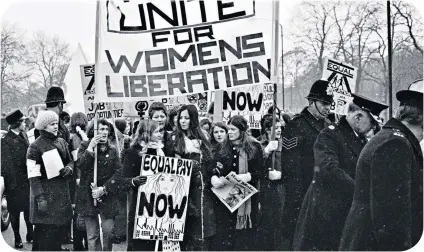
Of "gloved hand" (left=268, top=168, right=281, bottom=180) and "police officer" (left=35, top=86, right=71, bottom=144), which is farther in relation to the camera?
"police officer" (left=35, top=86, right=71, bottom=144)

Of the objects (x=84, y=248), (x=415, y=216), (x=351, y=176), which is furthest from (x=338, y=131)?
(x=84, y=248)

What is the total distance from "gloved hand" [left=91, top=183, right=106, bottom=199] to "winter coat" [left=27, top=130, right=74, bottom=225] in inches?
11.2

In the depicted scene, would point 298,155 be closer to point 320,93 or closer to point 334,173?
point 320,93

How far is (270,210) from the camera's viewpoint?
6898mm

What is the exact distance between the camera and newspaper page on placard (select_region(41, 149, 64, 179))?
19.5 feet

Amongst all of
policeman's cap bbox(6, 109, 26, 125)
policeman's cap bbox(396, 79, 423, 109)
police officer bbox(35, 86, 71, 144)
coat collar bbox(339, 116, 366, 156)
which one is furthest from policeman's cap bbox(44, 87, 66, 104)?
policeman's cap bbox(396, 79, 423, 109)

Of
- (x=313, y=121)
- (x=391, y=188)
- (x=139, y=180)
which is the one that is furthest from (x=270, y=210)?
(x=391, y=188)

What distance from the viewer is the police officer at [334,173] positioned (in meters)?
5.00

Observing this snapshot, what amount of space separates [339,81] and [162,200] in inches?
162

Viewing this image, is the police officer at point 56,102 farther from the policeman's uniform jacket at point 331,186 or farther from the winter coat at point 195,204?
the policeman's uniform jacket at point 331,186

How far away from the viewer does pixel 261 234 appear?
6.80m

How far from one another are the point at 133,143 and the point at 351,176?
2.08 metres

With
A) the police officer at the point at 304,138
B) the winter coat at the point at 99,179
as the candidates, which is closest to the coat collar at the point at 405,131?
the police officer at the point at 304,138

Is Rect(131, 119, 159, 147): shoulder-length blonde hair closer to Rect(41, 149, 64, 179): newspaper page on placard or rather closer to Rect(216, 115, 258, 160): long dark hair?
Rect(41, 149, 64, 179): newspaper page on placard
